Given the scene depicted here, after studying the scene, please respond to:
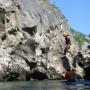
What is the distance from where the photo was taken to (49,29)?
72.4 m

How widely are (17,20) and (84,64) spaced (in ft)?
48.9

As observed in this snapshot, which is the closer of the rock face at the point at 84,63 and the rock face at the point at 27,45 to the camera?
the rock face at the point at 27,45

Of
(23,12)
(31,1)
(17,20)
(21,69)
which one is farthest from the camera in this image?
(31,1)

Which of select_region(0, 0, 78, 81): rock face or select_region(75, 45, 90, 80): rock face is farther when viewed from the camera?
select_region(75, 45, 90, 80): rock face

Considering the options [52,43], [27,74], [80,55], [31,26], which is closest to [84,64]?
[80,55]

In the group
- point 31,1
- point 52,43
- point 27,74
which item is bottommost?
point 27,74

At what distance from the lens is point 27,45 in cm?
5566

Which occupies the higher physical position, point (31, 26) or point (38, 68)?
point (31, 26)

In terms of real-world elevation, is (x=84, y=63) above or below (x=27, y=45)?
below

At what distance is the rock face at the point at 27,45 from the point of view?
5166cm

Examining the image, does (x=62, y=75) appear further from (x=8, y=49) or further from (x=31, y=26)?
(x=8, y=49)

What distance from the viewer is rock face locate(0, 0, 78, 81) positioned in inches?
2034

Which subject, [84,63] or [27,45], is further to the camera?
[84,63]

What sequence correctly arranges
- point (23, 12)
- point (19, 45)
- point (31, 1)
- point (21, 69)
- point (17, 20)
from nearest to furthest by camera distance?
1. point (21, 69)
2. point (19, 45)
3. point (17, 20)
4. point (23, 12)
5. point (31, 1)
